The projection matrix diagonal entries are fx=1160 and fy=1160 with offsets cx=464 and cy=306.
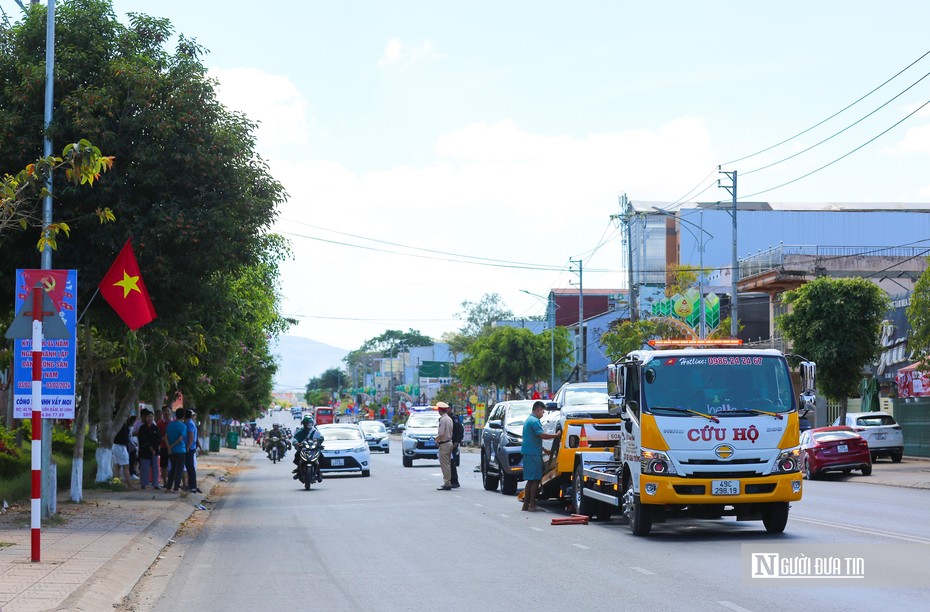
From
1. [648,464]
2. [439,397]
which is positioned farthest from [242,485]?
[439,397]

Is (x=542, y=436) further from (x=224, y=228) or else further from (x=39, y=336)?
(x=39, y=336)

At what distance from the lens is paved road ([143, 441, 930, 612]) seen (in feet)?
34.8

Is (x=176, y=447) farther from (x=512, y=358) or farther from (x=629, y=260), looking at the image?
(x=512, y=358)

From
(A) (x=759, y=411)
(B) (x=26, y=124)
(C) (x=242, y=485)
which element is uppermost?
(B) (x=26, y=124)

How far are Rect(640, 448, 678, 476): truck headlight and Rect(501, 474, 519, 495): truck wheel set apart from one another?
10.9m

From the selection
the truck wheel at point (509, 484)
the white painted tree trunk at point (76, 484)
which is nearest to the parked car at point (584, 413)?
the truck wheel at point (509, 484)

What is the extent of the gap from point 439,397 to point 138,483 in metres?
80.7

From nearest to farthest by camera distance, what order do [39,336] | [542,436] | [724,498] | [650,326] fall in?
[39,336], [724,498], [542,436], [650,326]

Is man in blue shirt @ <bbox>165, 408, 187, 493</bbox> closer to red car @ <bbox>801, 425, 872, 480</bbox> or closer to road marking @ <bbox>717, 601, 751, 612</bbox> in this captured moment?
red car @ <bbox>801, 425, 872, 480</bbox>

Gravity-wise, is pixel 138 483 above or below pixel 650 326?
below

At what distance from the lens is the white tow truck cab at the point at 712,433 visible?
49.3ft

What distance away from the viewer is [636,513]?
15859mm

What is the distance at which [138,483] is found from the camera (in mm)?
32094

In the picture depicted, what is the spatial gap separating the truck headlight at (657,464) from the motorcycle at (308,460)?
16.7 m
